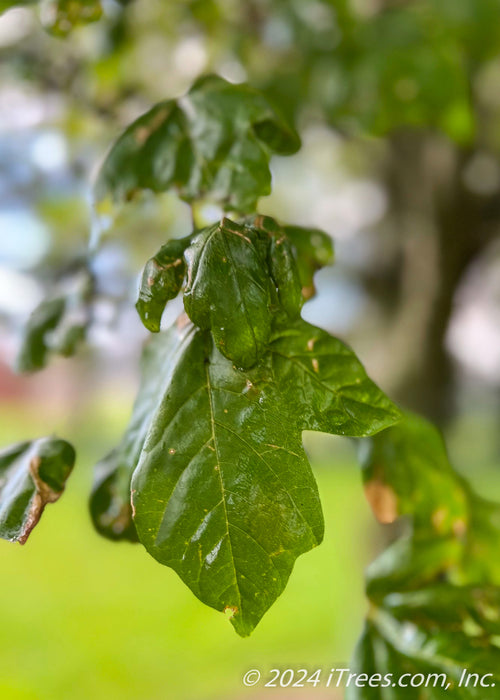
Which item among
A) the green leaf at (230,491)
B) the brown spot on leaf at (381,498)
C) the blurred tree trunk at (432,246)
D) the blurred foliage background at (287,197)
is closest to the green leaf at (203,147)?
the blurred foliage background at (287,197)

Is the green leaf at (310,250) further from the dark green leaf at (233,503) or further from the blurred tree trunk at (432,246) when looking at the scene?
the blurred tree trunk at (432,246)

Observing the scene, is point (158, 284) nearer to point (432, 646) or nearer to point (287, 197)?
point (432, 646)

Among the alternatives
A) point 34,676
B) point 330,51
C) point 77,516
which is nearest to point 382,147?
point 330,51

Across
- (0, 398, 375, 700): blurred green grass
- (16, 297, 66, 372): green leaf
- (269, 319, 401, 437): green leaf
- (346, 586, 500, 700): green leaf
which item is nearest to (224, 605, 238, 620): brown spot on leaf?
(269, 319, 401, 437): green leaf

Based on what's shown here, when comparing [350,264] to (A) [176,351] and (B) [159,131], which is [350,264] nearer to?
(B) [159,131]

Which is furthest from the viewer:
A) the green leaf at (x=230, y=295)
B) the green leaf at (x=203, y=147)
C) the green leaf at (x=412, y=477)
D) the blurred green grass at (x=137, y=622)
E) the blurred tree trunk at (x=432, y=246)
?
the blurred green grass at (x=137, y=622)

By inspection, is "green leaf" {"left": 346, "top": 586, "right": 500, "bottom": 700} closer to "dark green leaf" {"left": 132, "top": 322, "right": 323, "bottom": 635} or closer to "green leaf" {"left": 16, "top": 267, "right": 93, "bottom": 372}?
"dark green leaf" {"left": 132, "top": 322, "right": 323, "bottom": 635}
